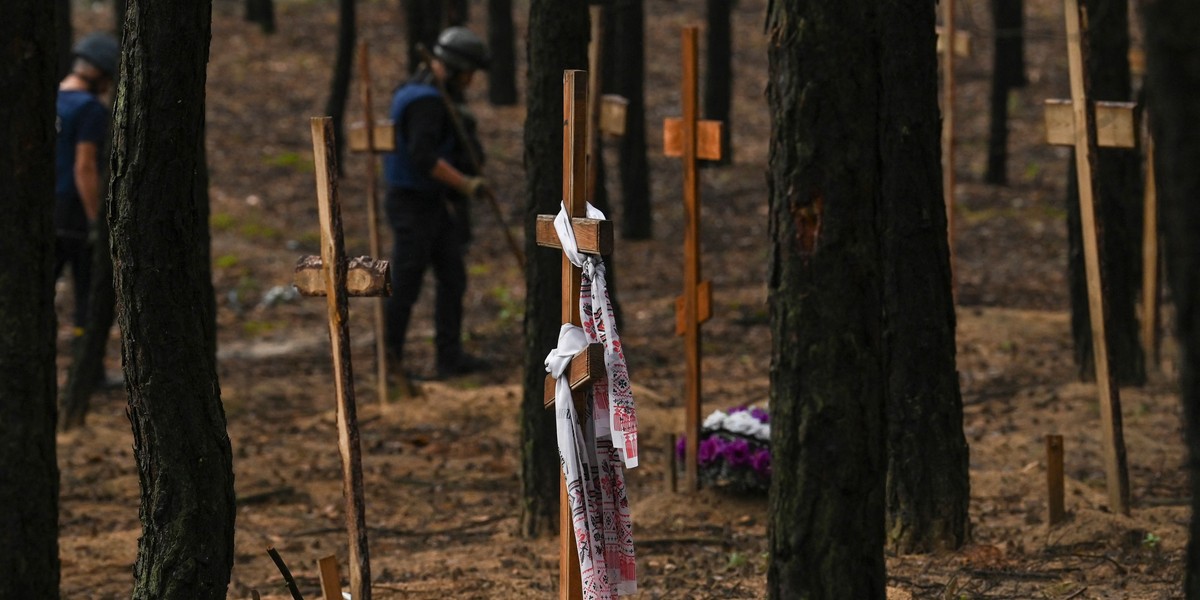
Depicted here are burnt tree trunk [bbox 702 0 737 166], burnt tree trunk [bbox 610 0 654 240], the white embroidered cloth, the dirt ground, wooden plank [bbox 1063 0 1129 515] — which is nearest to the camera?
the white embroidered cloth

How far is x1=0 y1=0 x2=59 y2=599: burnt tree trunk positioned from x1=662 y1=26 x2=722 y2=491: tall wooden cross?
3.03 metres

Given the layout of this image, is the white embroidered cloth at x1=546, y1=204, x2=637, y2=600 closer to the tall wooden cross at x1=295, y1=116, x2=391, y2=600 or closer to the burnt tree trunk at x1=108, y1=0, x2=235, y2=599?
the tall wooden cross at x1=295, y1=116, x2=391, y2=600

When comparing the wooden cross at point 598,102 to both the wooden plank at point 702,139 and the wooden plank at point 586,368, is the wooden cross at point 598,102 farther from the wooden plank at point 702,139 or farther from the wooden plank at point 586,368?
the wooden plank at point 586,368

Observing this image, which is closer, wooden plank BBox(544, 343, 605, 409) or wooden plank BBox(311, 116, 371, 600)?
wooden plank BBox(544, 343, 605, 409)

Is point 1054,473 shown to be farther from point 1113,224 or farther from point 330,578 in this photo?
point 1113,224

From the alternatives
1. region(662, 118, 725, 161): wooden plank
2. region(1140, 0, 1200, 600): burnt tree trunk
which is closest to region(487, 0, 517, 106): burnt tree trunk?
region(662, 118, 725, 161): wooden plank

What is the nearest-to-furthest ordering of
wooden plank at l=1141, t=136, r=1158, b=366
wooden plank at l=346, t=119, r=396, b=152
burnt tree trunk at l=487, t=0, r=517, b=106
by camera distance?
wooden plank at l=1141, t=136, r=1158, b=366 → wooden plank at l=346, t=119, r=396, b=152 → burnt tree trunk at l=487, t=0, r=517, b=106

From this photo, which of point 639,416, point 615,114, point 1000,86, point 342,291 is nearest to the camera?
point 342,291

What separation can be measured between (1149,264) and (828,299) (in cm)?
574

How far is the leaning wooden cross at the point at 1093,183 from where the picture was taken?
6125mm

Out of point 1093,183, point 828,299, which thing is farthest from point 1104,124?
point 828,299

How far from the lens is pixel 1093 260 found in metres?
6.12

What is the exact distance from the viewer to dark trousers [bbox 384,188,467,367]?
979 cm

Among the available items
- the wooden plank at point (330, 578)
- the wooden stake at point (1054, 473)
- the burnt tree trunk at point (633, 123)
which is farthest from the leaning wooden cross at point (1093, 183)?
the burnt tree trunk at point (633, 123)
